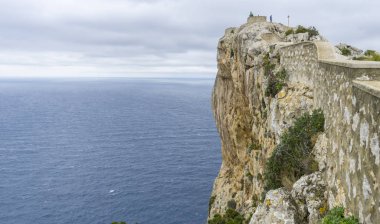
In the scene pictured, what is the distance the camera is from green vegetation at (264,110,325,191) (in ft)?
55.6

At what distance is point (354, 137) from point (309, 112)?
11.4 metres

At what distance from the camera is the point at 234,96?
52.2 m

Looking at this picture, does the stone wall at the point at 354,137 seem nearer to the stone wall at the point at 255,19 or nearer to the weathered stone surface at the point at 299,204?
the weathered stone surface at the point at 299,204

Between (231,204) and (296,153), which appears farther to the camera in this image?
(231,204)

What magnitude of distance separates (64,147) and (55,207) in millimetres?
45734

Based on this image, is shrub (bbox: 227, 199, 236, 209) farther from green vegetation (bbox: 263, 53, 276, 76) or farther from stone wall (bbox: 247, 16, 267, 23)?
stone wall (bbox: 247, 16, 267, 23)

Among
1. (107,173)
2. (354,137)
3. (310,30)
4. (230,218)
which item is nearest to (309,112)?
(354,137)

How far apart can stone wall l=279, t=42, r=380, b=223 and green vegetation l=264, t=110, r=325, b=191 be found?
259cm

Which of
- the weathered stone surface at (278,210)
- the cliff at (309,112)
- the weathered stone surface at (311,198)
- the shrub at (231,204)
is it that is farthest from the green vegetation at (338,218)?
the shrub at (231,204)

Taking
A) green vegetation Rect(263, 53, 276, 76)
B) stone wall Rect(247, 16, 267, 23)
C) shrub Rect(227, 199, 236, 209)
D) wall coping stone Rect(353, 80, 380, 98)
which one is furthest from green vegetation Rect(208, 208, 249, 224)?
wall coping stone Rect(353, 80, 380, 98)

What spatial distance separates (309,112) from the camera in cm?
2003

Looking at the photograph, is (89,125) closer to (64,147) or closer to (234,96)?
(64,147)

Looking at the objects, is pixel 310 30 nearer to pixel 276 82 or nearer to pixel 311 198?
pixel 276 82

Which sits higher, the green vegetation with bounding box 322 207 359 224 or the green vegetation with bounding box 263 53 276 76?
the green vegetation with bounding box 263 53 276 76
